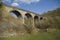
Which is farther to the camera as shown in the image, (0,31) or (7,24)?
(7,24)

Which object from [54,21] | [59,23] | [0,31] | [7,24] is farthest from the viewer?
[54,21]

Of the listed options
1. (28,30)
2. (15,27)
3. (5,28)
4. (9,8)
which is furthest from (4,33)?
(9,8)

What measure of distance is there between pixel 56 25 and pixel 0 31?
529 inches

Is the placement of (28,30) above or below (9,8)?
below

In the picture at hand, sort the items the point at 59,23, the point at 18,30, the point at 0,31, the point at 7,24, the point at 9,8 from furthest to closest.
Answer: the point at 59,23
the point at 9,8
the point at 18,30
the point at 7,24
the point at 0,31

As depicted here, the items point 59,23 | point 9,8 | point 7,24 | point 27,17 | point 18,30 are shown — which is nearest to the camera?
point 7,24

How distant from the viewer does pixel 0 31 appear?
13.3 m

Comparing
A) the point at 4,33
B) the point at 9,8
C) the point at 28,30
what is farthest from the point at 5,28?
the point at 9,8

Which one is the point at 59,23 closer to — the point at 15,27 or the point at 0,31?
the point at 15,27

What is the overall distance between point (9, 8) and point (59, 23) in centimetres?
834

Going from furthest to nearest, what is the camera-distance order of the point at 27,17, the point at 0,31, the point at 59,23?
the point at 27,17, the point at 59,23, the point at 0,31

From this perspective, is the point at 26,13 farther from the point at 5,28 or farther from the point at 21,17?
the point at 5,28

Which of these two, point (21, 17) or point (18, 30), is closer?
point (18, 30)

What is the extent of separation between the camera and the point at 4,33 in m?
13.8
